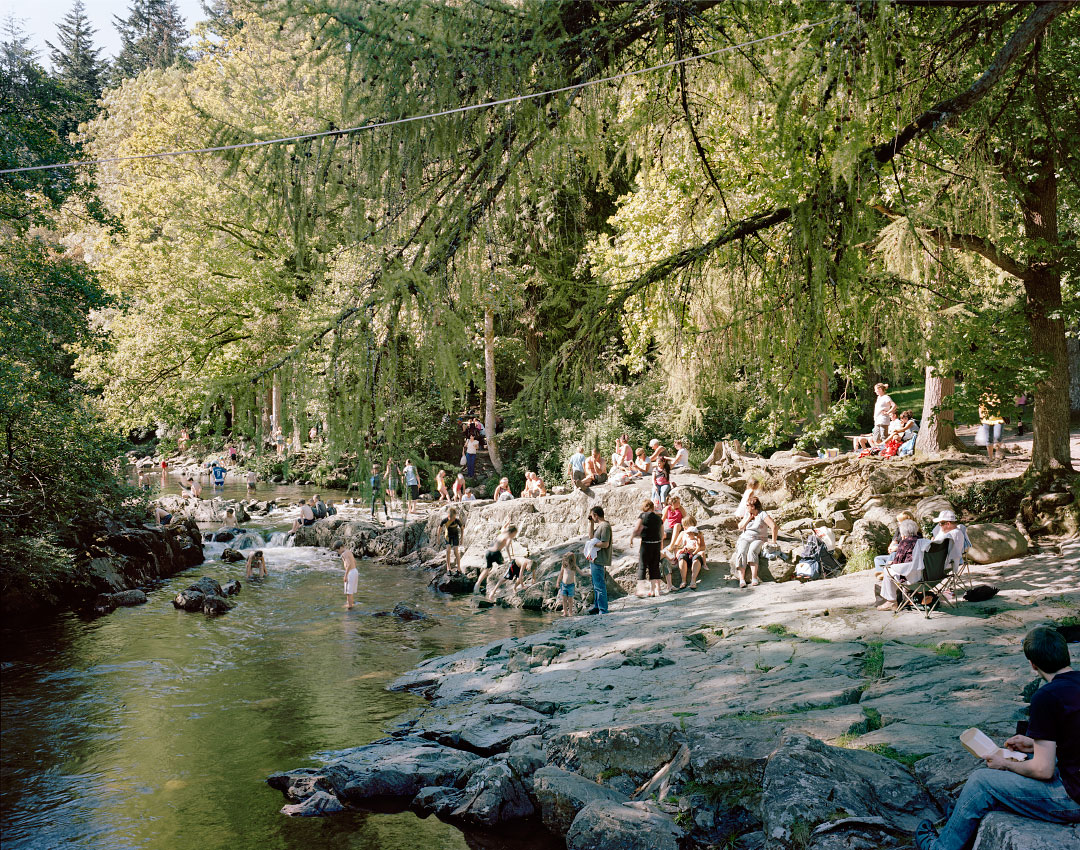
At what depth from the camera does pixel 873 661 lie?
8.62m

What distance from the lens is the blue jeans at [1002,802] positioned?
13.7ft

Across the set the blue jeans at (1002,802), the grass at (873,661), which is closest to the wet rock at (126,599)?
the grass at (873,661)

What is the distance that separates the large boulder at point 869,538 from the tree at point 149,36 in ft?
247

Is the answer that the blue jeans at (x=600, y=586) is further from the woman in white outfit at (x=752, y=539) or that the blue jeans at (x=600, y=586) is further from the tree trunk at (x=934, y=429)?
the tree trunk at (x=934, y=429)

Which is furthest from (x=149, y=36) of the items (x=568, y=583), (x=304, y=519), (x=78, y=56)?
(x=568, y=583)

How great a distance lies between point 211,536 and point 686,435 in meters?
15.3

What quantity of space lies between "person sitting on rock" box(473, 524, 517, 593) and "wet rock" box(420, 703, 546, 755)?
8.74 m

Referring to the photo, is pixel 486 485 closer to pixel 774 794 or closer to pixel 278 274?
pixel 278 274

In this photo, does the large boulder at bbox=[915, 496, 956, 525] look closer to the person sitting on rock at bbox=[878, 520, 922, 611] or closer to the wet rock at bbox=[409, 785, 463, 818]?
the person sitting on rock at bbox=[878, 520, 922, 611]

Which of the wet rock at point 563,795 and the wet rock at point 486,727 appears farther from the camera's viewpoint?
the wet rock at point 486,727

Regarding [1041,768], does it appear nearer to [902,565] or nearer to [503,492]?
[902,565]

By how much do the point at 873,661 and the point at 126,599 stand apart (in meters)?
15.4

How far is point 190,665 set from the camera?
13312 millimetres

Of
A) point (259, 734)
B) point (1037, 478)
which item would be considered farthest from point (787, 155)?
point (1037, 478)
